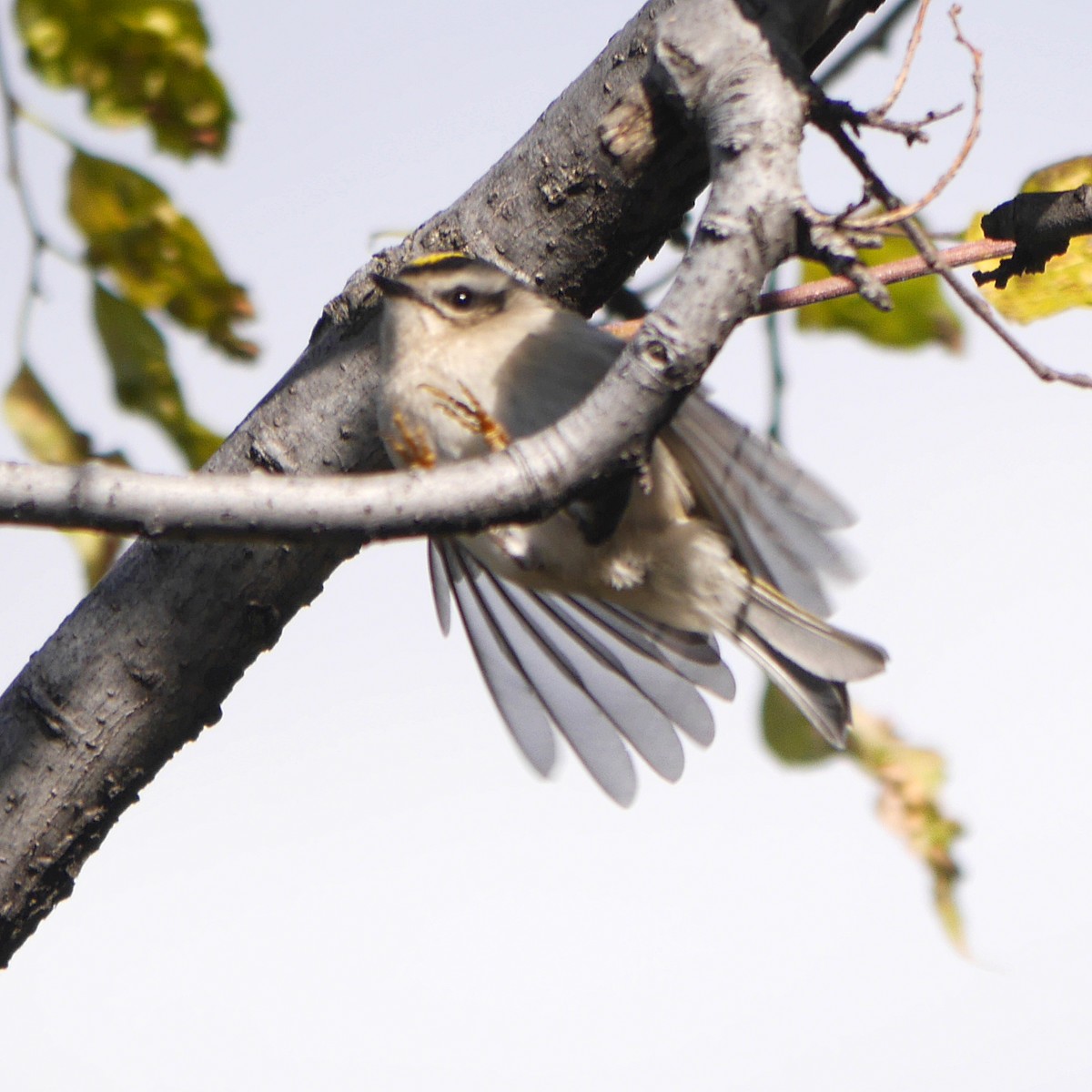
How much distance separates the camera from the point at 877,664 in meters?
1.80

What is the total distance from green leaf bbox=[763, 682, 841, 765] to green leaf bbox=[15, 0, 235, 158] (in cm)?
120

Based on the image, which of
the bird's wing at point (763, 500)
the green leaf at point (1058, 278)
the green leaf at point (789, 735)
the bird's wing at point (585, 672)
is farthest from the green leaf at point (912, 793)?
the green leaf at point (1058, 278)

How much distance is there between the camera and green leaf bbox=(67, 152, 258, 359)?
1.71m

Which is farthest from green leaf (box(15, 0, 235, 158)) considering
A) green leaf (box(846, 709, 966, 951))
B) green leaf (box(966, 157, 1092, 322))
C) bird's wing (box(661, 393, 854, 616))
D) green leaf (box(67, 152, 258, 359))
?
green leaf (box(846, 709, 966, 951))

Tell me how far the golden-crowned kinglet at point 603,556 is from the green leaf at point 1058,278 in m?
0.34

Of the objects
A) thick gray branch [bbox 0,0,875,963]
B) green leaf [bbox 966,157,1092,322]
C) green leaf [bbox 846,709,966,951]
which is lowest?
thick gray branch [bbox 0,0,875,963]

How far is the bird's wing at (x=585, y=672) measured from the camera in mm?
1887

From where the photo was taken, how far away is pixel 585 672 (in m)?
1.97

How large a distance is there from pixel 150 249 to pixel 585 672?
89cm

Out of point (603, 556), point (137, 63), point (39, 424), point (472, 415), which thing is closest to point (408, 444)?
point (472, 415)

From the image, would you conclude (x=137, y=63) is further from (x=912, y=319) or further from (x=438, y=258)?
(x=912, y=319)

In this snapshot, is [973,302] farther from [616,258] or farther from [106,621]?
[106,621]

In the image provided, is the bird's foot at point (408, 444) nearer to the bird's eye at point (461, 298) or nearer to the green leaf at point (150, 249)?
the bird's eye at point (461, 298)

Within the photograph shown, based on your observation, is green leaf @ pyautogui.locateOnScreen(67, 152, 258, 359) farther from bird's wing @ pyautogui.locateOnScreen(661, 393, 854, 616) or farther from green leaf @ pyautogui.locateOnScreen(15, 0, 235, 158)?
bird's wing @ pyautogui.locateOnScreen(661, 393, 854, 616)
